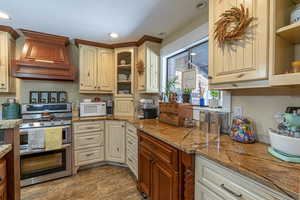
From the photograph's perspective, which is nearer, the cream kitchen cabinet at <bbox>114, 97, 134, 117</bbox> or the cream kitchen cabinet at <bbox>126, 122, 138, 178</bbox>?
the cream kitchen cabinet at <bbox>126, 122, 138, 178</bbox>

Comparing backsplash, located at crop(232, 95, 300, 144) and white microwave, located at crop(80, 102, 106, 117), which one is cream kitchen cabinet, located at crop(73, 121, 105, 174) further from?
backsplash, located at crop(232, 95, 300, 144)

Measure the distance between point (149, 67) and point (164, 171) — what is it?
179 centimetres

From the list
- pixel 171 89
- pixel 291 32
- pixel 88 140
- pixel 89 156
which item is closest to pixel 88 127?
pixel 88 140

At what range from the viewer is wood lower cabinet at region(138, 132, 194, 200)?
1.10 meters

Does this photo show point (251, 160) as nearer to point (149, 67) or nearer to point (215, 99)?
point (215, 99)

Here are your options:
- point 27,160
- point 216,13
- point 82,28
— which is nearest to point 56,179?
point 27,160

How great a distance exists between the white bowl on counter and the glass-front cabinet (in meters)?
2.26

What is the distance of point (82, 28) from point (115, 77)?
1014 mm

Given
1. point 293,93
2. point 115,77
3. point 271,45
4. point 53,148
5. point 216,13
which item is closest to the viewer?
point 271,45

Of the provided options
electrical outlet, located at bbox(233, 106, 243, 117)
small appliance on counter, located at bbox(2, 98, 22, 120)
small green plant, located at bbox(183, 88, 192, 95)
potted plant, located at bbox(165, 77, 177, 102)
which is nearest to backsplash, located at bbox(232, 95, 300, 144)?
electrical outlet, located at bbox(233, 106, 243, 117)

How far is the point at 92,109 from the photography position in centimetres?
274

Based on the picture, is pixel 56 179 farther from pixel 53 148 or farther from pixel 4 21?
pixel 4 21

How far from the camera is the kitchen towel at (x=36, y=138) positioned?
80.2 inches

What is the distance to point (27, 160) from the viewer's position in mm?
2068
